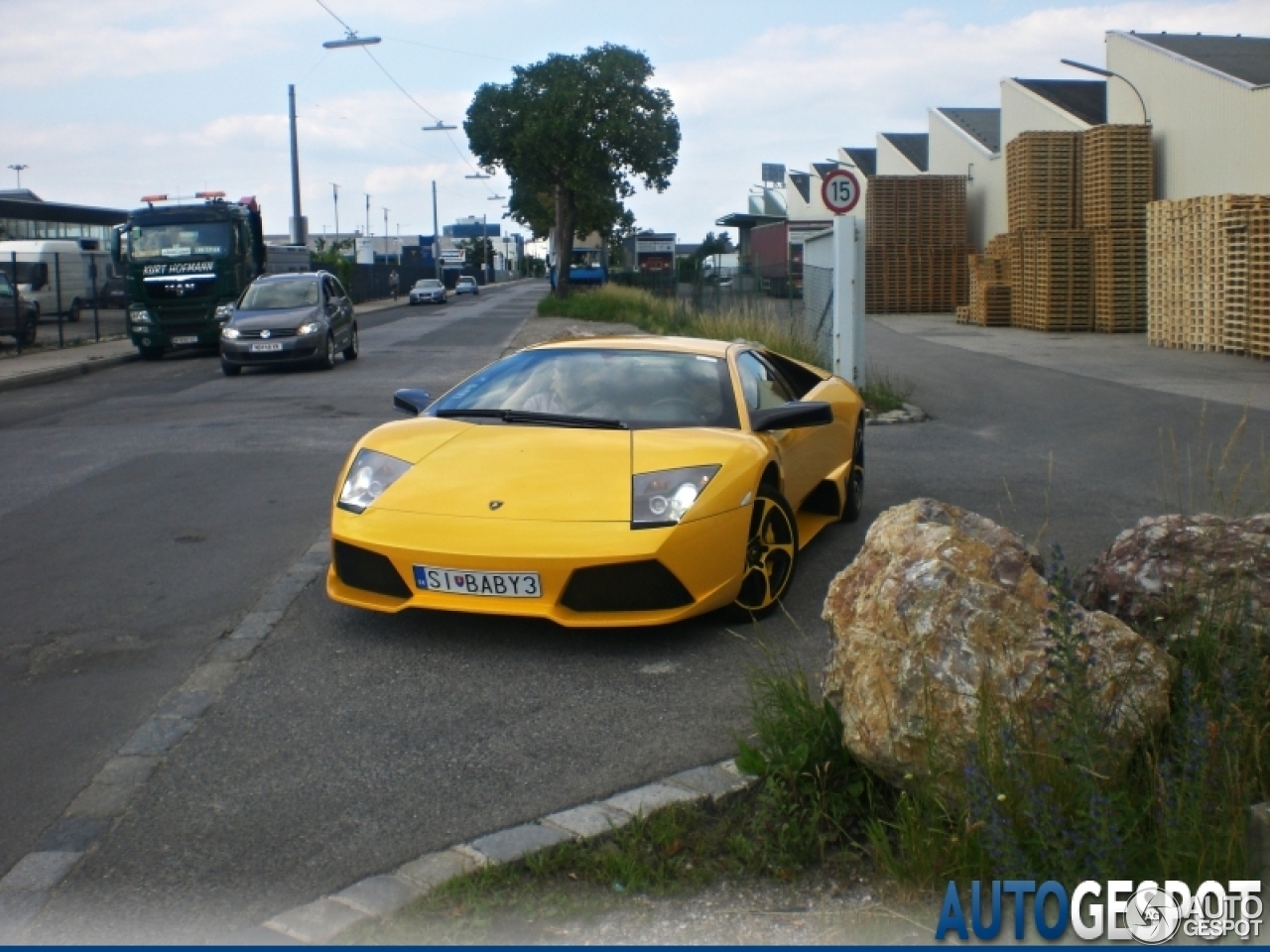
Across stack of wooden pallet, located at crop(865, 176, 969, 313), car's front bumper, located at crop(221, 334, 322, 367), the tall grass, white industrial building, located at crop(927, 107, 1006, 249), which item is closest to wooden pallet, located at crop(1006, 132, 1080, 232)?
white industrial building, located at crop(927, 107, 1006, 249)

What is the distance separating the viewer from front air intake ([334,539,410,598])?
585cm

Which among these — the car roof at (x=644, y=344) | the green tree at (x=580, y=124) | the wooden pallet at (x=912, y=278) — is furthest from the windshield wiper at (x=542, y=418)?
the green tree at (x=580, y=124)

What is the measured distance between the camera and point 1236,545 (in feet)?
14.9

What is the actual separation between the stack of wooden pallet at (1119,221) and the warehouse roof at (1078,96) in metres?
6.85

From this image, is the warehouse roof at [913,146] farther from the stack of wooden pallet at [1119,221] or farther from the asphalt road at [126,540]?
the asphalt road at [126,540]

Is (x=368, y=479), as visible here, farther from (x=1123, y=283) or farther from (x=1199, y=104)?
(x=1199, y=104)

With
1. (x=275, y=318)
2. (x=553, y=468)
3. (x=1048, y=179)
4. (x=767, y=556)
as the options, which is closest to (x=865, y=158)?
(x=1048, y=179)

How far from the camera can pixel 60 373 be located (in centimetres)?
2370

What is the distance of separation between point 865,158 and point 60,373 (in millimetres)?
56038

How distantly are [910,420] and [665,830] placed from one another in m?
11.3

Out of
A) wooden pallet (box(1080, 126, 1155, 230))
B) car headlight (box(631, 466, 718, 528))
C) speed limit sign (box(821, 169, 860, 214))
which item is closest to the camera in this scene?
car headlight (box(631, 466, 718, 528))

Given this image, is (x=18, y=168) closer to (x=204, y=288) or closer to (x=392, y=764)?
(x=204, y=288)

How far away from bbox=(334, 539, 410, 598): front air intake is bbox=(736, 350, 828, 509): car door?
78.5 inches

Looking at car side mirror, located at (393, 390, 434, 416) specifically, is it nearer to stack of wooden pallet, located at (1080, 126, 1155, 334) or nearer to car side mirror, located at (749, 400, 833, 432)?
car side mirror, located at (749, 400, 833, 432)
